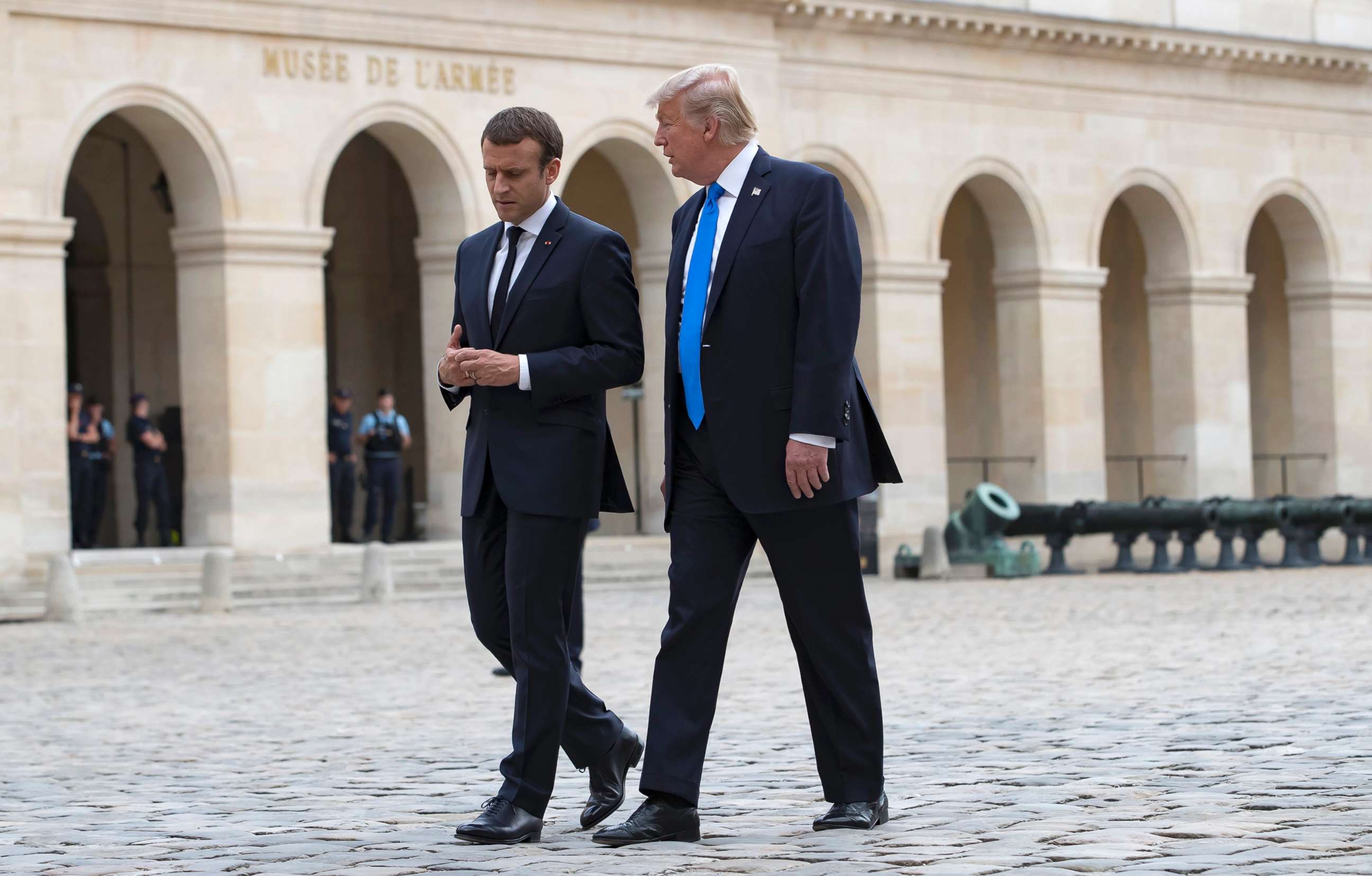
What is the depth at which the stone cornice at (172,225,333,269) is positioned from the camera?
941 inches

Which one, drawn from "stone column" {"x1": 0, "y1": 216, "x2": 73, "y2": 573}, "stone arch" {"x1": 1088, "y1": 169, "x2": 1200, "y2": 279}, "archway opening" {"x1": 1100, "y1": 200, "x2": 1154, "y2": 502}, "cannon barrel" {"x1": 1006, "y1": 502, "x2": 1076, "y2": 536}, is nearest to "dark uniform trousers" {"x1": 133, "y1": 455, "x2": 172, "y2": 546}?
"stone column" {"x1": 0, "y1": 216, "x2": 73, "y2": 573}

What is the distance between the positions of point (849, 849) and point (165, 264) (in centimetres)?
2537

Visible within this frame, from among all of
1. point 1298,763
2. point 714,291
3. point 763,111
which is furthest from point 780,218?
point 763,111

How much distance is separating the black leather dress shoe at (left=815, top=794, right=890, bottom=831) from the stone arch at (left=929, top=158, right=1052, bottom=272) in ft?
82.9

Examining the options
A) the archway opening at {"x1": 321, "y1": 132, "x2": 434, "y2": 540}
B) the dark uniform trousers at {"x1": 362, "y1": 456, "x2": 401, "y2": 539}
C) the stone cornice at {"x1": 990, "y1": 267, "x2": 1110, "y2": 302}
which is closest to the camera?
the dark uniform trousers at {"x1": 362, "y1": 456, "x2": 401, "y2": 539}

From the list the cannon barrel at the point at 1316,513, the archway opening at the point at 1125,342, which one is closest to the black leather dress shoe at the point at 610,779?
the cannon barrel at the point at 1316,513

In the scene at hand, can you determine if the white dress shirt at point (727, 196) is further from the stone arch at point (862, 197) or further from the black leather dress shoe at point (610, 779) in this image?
the stone arch at point (862, 197)

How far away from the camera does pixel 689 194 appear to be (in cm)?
2842

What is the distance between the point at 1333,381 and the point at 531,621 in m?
30.8

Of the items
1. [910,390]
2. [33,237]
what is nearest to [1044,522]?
[910,390]

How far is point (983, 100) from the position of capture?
3095 cm

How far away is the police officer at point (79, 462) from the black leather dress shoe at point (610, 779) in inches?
720

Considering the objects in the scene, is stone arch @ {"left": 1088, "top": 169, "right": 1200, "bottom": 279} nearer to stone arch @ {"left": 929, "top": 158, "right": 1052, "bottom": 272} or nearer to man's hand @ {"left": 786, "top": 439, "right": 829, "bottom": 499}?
stone arch @ {"left": 929, "top": 158, "right": 1052, "bottom": 272}

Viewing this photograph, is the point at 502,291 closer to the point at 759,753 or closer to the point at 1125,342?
the point at 759,753
